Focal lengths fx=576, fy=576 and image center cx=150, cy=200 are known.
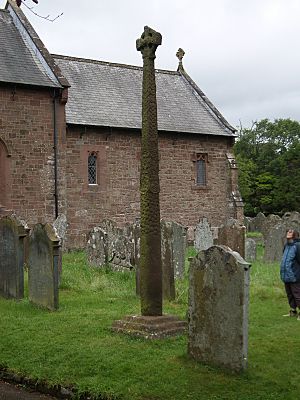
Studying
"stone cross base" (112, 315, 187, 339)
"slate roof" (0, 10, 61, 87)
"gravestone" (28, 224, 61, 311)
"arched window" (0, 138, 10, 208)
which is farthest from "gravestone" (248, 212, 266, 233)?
"stone cross base" (112, 315, 187, 339)

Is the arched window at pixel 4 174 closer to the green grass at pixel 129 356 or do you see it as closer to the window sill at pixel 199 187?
the window sill at pixel 199 187

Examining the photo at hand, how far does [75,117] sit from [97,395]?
768 inches

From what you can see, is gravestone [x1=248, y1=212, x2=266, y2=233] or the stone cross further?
gravestone [x1=248, y1=212, x2=266, y2=233]

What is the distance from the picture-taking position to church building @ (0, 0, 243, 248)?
22125mm

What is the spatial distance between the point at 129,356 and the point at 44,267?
3.78 m

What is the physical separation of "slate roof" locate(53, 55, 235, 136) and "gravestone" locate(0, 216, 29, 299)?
42.4 feet

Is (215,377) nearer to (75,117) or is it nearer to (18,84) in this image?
(18,84)

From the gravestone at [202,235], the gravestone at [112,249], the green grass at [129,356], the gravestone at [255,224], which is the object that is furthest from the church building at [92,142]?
the green grass at [129,356]

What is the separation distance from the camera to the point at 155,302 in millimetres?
8602

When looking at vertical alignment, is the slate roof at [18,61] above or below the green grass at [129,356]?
above

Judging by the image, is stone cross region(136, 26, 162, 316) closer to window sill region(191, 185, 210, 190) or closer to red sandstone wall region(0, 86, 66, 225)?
red sandstone wall region(0, 86, 66, 225)

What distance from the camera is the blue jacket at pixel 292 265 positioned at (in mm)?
10148

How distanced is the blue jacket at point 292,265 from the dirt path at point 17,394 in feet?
16.9

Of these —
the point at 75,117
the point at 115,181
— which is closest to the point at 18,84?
the point at 75,117
